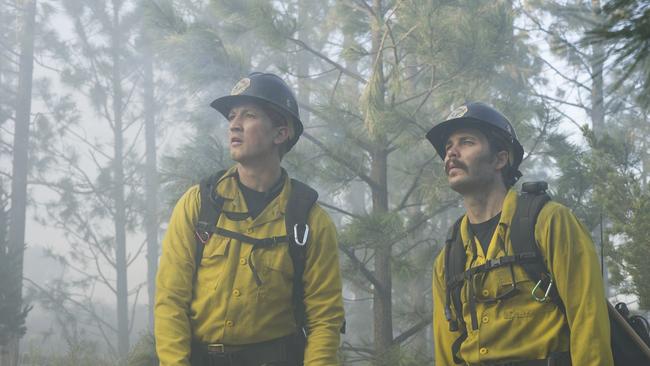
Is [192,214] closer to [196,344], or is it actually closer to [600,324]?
[196,344]

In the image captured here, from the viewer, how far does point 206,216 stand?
3.38 meters

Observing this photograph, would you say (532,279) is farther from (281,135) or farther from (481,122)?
(281,135)

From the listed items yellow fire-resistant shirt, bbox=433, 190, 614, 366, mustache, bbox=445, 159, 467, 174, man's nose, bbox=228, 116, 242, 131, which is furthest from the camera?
man's nose, bbox=228, 116, 242, 131

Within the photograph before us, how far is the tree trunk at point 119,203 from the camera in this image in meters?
18.6

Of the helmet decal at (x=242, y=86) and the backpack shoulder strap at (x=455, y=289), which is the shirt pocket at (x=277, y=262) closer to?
the backpack shoulder strap at (x=455, y=289)

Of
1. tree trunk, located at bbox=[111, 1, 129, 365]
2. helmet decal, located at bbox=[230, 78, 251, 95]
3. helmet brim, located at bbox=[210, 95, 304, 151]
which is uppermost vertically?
tree trunk, located at bbox=[111, 1, 129, 365]

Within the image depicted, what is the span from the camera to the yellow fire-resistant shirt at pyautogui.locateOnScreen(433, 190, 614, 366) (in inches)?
111

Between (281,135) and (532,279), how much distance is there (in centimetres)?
161

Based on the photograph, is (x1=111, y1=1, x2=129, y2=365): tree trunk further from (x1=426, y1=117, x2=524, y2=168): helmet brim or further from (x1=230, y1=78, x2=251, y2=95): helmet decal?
(x1=426, y1=117, x2=524, y2=168): helmet brim

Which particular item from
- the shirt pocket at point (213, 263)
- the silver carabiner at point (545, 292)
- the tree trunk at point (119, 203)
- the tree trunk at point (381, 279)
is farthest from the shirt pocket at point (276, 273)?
the tree trunk at point (119, 203)

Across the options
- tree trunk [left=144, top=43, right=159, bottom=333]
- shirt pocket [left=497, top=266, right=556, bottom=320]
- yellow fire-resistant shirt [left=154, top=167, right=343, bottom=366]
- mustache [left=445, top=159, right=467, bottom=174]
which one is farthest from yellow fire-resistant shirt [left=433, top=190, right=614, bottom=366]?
tree trunk [left=144, top=43, right=159, bottom=333]

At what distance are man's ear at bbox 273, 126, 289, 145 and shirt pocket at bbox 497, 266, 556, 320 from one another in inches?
57.2

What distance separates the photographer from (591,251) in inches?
117

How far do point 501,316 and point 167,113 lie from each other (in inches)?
831
